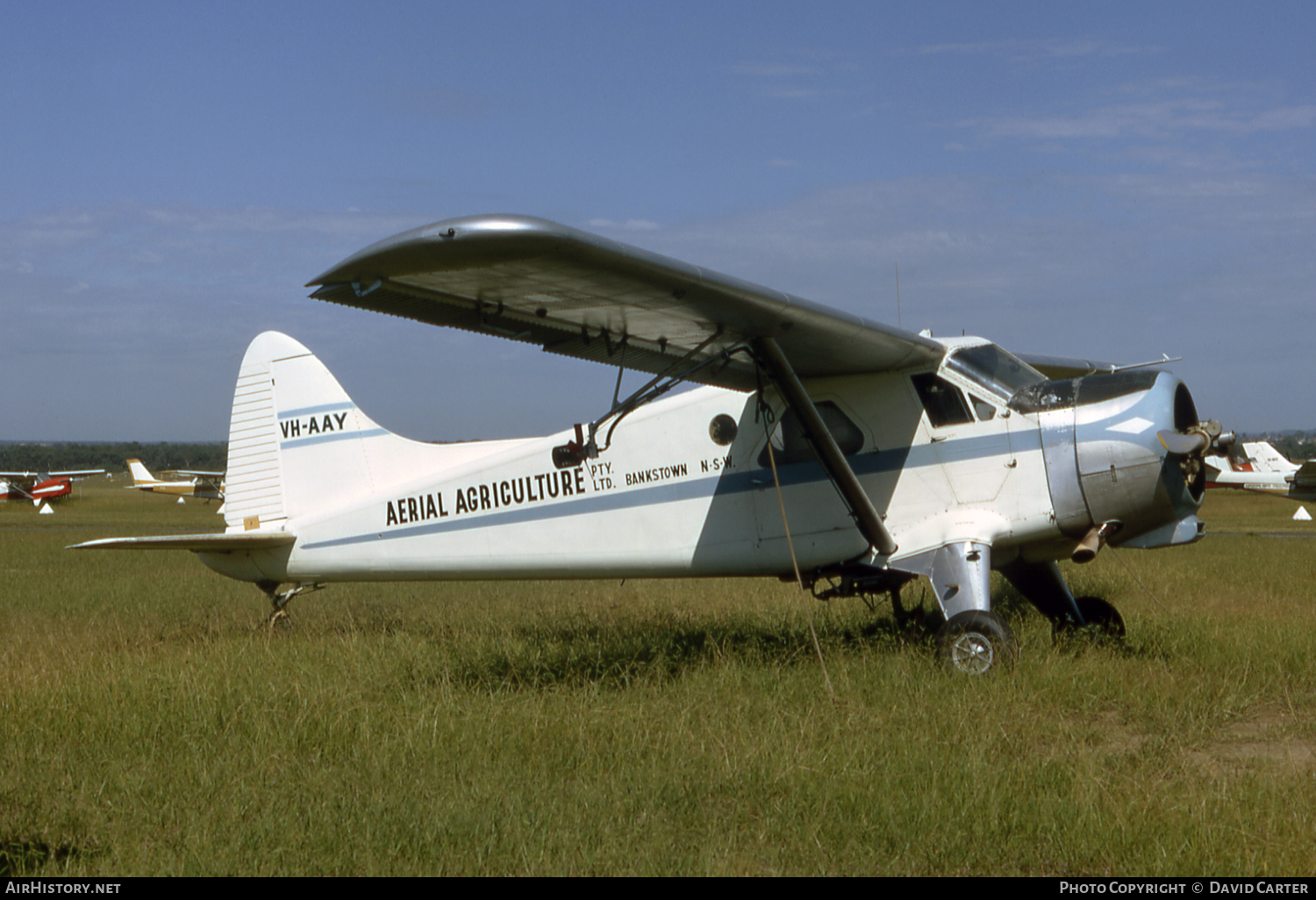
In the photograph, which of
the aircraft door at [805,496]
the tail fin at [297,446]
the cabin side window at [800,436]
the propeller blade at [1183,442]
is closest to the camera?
the propeller blade at [1183,442]

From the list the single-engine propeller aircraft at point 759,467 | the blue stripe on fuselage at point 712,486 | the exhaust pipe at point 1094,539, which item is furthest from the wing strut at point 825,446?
the exhaust pipe at point 1094,539

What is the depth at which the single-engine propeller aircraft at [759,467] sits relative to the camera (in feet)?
22.2

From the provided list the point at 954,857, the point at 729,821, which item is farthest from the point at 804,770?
the point at 954,857

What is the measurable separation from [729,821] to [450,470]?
18.1ft

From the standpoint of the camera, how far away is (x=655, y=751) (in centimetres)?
536

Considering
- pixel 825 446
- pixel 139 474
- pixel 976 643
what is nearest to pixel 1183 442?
pixel 976 643

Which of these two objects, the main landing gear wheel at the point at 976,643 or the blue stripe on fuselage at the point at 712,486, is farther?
the blue stripe on fuselage at the point at 712,486

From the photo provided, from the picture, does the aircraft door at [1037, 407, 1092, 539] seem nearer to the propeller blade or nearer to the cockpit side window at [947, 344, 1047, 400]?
the cockpit side window at [947, 344, 1047, 400]

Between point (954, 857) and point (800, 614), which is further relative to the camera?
point (800, 614)

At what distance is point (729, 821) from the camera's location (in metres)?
4.34

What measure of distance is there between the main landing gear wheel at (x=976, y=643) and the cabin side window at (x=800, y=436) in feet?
5.66

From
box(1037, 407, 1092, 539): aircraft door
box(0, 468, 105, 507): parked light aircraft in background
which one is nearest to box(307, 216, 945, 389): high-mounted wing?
box(1037, 407, 1092, 539): aircraft door

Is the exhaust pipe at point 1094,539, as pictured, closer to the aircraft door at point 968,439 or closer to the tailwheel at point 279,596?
the aircraft door at point 968,439
